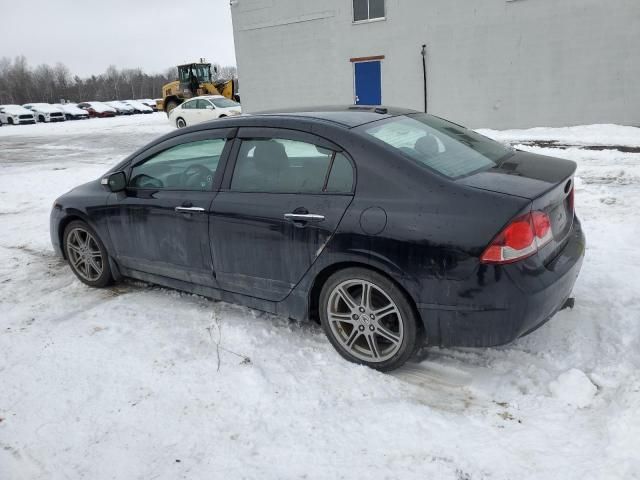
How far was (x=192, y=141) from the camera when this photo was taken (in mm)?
3885

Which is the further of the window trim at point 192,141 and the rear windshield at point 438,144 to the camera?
the window trim at point 192,141

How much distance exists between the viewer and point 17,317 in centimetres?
409

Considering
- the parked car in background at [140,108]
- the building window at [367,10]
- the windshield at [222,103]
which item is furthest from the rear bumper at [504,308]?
the parked car in background at [140,108]

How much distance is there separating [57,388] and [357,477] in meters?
1.95

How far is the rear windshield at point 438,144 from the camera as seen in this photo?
3055 mm

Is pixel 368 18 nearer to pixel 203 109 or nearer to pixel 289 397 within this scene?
pixel 203 109

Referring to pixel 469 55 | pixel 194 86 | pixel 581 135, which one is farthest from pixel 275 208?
pixel 194 86

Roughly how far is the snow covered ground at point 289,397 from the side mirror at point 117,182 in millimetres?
940

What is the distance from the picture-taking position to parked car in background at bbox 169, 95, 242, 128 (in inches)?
807

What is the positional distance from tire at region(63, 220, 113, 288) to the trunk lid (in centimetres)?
321

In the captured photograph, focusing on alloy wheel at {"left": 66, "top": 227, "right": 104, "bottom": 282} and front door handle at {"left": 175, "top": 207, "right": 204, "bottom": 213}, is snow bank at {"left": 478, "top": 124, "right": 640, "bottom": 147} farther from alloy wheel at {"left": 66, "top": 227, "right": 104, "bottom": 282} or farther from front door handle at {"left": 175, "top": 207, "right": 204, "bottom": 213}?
alloy wheel at {"left": 66, "top": 227, "right": 104, "bottom": 282}

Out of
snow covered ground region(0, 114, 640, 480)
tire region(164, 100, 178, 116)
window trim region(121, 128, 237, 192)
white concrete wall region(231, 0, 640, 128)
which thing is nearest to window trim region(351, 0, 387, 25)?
white concrete wall region(231, 0, 640, 128)

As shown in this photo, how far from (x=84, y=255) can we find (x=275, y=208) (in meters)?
2.32

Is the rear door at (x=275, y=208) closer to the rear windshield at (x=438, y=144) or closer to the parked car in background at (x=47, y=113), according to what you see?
the rear windshield at (x=438, y=144)
